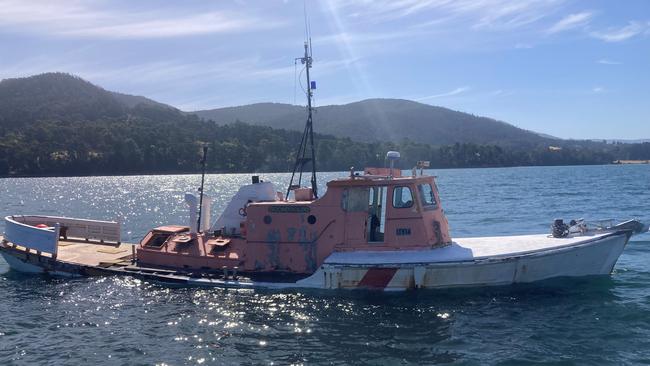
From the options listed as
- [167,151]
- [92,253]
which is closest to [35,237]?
[92,253]

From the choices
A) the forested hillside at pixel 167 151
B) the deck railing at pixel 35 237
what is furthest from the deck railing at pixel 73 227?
the forested hillside at pixel 167 151

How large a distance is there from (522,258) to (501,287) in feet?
3.20

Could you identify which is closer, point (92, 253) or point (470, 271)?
point (470, 271)

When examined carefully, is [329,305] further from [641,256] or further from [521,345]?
[641,256]

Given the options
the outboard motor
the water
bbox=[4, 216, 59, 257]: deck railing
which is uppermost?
the outboard motor

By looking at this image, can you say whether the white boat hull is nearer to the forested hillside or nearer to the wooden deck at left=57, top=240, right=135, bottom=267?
the wooden deck at left=57, top=240, right=135, bottom=267

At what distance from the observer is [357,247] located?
16031mm

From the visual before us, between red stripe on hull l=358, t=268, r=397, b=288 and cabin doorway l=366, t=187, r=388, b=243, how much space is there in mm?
1184

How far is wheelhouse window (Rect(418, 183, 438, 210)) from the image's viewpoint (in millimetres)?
16250

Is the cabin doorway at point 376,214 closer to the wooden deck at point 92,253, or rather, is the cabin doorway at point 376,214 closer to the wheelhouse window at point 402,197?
the wheelhouse window at point 402,197

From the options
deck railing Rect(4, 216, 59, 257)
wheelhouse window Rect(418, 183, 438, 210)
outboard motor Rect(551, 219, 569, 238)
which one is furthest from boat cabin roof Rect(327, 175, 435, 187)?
deck railing Rect(4, 216, 59, 257)

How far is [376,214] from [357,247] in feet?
3.61

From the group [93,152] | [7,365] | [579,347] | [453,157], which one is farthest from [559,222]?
[453,157]

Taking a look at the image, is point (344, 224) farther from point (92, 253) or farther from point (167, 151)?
point (167, 151)
